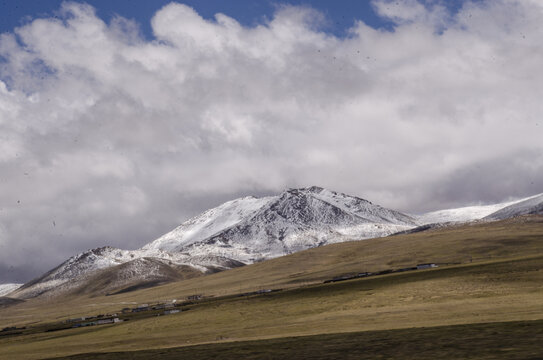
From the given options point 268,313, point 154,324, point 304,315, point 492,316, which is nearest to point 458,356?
point 492,316

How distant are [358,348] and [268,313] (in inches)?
2266

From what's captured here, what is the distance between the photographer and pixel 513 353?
27109mm

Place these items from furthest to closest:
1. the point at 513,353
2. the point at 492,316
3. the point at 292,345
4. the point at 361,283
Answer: the point at 361,283 → the point at 492,316 → the point at 292,345 → the point at 513,353

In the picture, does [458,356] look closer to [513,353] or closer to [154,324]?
[513,353]

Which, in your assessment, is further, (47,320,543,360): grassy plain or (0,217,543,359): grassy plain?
(0,217,543,359): grassy plain

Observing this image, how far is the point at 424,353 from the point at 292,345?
15.4 metres

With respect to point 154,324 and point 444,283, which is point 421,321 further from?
point 154,324

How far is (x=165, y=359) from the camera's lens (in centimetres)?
4478

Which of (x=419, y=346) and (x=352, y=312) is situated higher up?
(x=419, y=346)

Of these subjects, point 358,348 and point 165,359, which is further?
point 165,359

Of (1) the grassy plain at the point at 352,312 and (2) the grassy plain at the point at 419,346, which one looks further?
(1) the grassy plain at the point at 352,312

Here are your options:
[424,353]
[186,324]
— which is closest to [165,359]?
[424,353]

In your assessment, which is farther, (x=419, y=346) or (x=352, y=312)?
(x=352, y=312)

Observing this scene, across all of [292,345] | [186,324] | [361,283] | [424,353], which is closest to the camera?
[424,353]
